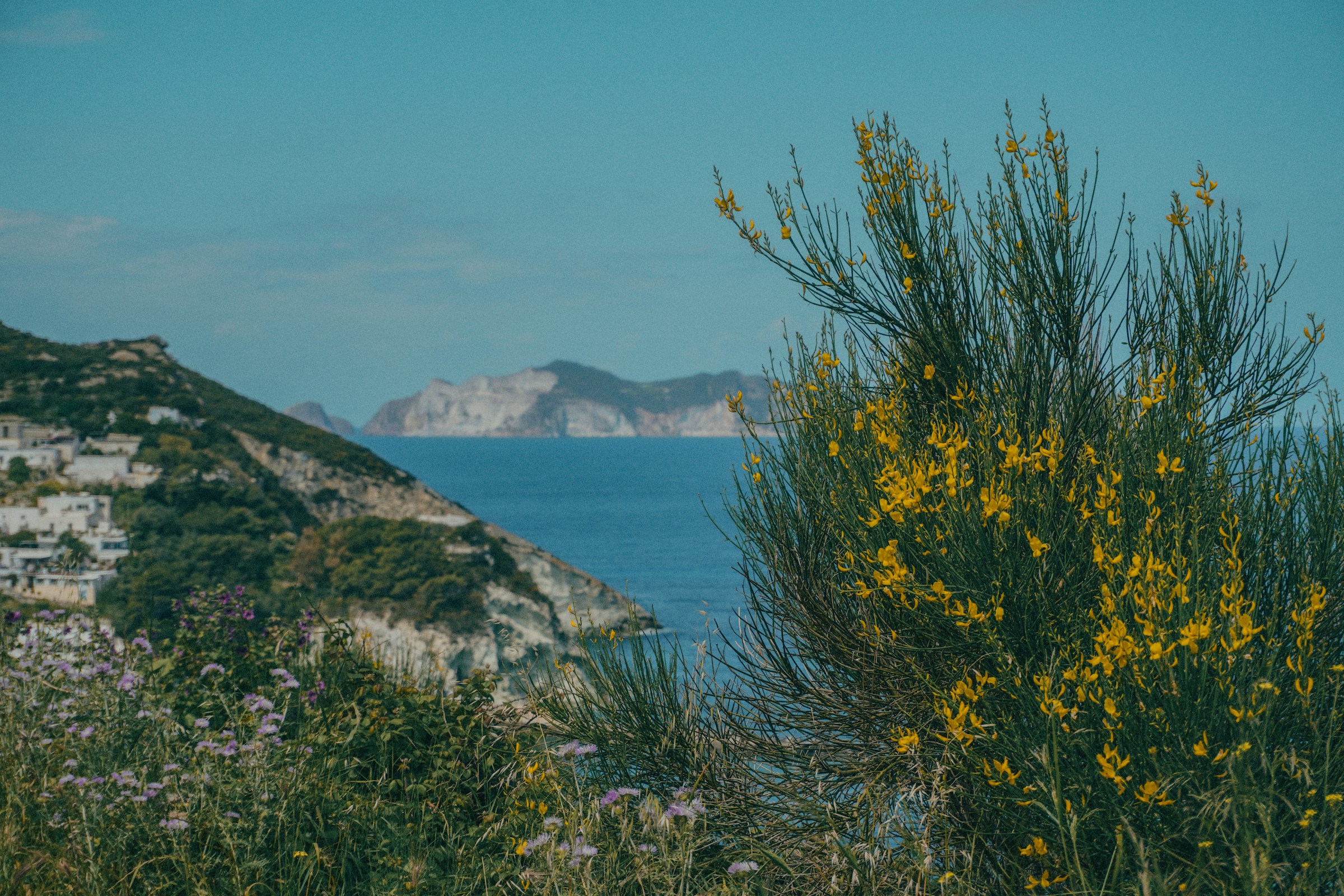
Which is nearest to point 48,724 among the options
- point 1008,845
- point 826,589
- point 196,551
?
point 826,589

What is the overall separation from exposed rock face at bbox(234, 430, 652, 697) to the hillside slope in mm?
82

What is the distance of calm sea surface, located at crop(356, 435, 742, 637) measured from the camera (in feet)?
180

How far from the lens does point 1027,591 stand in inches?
136

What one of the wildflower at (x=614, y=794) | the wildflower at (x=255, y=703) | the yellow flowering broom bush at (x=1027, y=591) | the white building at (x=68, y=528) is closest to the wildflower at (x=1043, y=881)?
the yellow flowering broom bush at (x=1027, y=591)

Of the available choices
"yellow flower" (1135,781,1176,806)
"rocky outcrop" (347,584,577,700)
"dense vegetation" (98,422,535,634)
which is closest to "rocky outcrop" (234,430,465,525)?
"dense vegetation" (98,422,535,634)

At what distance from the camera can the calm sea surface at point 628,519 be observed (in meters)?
54.9

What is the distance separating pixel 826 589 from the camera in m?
4.51

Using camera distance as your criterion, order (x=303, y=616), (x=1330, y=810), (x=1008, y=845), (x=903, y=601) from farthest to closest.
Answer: (x=303, y=616), (x=1008, y=845), (x=903, y=601), (x=1330, y=810)

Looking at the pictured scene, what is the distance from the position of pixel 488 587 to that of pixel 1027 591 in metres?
37.7

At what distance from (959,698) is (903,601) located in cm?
52

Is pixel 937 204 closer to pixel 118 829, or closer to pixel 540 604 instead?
pixel 118 829

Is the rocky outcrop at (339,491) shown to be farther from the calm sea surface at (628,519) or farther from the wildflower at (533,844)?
the wildflower at (533,844)

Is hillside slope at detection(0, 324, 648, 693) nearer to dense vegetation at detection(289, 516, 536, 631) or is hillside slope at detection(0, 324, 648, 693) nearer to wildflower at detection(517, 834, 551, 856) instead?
dense vegetation at detection(289, 516, 536, 631)

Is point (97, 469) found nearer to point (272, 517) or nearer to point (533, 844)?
point (272, 517)
